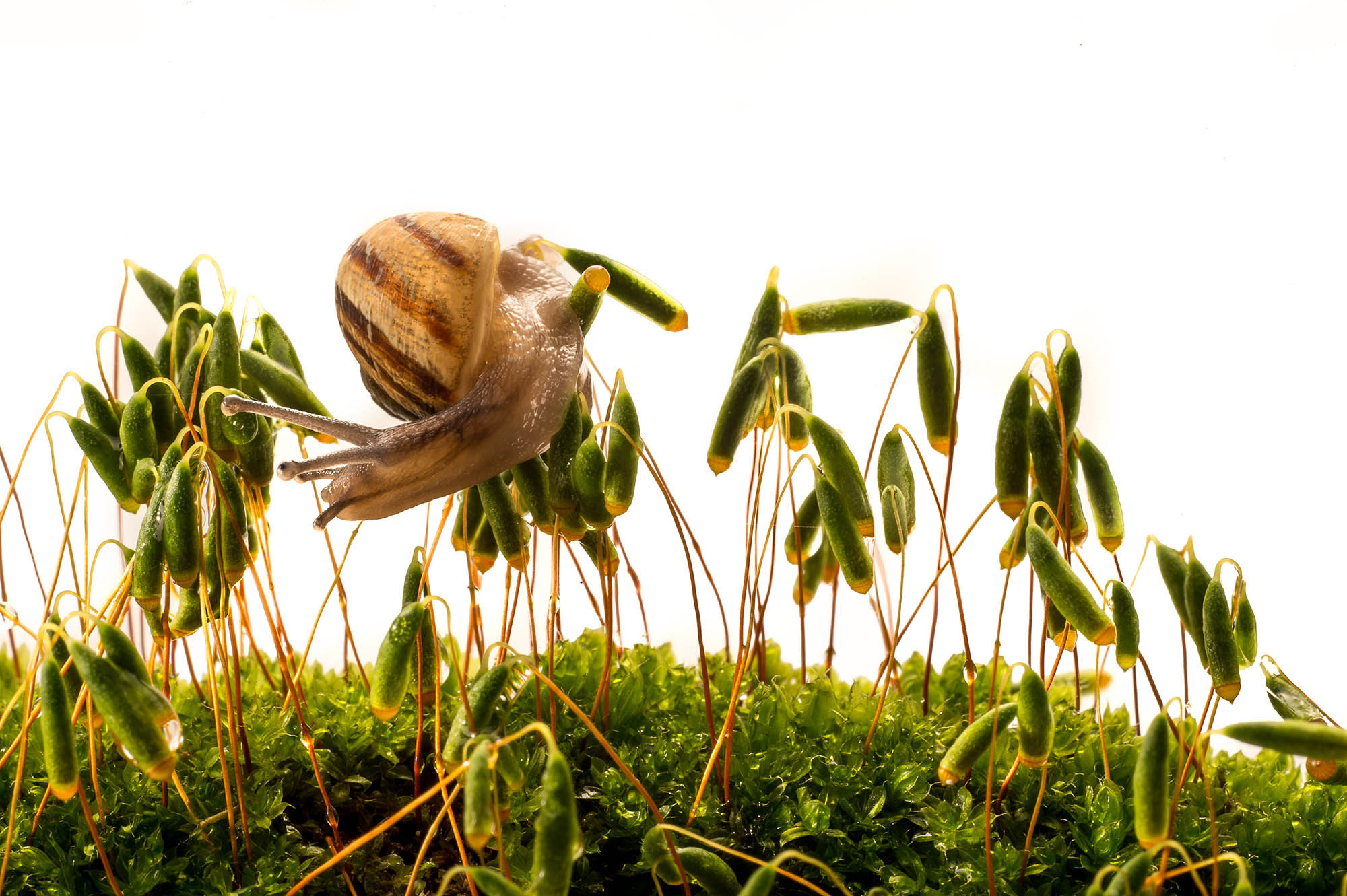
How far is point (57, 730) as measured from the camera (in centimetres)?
51

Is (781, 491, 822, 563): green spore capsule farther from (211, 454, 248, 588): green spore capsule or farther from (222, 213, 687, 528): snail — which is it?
(211, 454, 248, 588): green spore capsule

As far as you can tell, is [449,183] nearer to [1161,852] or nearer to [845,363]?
[845,363]

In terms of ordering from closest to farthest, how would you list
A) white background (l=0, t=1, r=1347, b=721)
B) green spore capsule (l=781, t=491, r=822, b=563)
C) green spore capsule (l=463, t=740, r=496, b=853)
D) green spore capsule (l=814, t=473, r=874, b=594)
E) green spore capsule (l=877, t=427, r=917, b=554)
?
green spore capsule (l=463, t=740, r=496, b=853) → green spore capsule (l=814, t=473, r=874, b=594) → green spore capsule (l=877, t=427, r=917, b=554) → green spore capsule (l=781, t=491, r=822, b=563) → white background (l=0, t=1, r=1347, b=721)

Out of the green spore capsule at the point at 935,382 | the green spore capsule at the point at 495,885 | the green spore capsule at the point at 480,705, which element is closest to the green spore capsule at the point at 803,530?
the green spore capsule at the point at 935,382

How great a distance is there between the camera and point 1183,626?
0.67 meters

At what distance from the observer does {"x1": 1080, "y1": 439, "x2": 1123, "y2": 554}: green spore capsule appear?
0.72 metres

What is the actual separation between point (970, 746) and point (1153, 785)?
0.37 feet

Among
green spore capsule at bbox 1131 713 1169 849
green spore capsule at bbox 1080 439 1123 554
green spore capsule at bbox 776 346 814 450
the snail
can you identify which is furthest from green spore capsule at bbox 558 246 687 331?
green spore capsule at bbox 1131 713 1169 849

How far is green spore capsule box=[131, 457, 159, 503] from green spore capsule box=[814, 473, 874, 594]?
1.49 feet

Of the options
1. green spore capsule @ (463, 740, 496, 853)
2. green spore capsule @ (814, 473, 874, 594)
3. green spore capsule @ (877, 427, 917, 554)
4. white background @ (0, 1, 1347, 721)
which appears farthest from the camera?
white background @ (0, 1, 1347, 721)

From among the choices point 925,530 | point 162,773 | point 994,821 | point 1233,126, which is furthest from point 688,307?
point 162,773

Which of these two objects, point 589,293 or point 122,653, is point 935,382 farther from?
point 122,653

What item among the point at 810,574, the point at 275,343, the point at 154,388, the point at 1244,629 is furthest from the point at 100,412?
the point at 1244,629

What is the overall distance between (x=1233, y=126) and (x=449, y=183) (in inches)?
38.5
